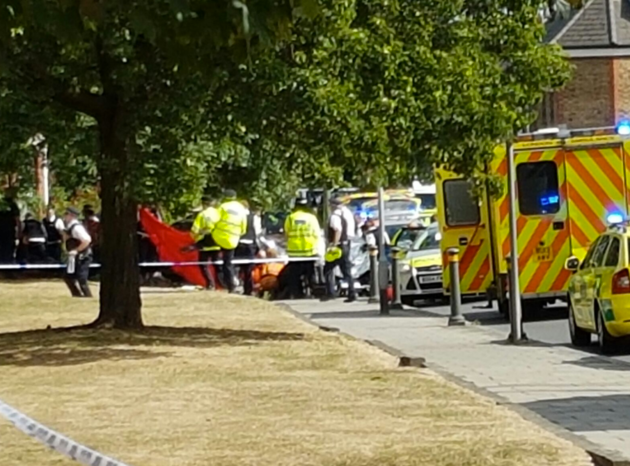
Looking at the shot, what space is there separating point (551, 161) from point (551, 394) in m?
11.0

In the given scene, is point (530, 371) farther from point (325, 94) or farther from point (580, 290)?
point (580, 290)

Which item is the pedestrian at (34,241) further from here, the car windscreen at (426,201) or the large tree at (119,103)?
the car windscreen at (426,201)

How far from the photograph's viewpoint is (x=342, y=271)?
31297mm

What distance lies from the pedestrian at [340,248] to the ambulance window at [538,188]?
596 centimetres

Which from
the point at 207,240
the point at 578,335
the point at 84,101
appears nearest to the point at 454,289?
the point at 578,335

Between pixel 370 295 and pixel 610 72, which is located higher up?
pixel 610 72

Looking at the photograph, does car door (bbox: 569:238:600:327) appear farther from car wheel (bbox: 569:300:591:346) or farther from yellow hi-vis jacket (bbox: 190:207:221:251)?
yellow hi-vis jacket (bbox: 190:207:221:251)

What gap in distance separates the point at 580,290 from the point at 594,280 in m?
0.83

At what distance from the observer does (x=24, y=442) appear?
11.3 m

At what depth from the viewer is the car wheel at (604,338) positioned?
1900 centimetres

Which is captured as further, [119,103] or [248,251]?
[248,251]

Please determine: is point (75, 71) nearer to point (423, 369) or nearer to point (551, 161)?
point (423, 369)

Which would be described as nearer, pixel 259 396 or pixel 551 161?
pixel 259 396

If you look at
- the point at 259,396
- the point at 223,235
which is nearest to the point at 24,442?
the point at 259,396
